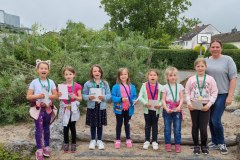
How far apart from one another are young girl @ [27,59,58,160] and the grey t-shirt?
258 centimetres

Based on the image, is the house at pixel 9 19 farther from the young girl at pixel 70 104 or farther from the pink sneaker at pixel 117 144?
the pink sneaker at pixel 117 144

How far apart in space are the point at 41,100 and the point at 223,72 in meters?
2.92

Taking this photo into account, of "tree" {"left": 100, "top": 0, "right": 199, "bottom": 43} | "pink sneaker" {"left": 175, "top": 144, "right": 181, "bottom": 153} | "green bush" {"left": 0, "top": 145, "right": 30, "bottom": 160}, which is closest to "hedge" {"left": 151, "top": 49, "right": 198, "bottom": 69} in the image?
"tree" {"left": 100, "top": 0, "right": 199, "bottom": 43}

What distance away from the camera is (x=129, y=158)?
16.8ft

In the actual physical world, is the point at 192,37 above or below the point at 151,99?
above

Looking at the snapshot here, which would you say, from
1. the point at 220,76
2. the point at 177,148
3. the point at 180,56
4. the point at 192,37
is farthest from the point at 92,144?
the point at 192,37

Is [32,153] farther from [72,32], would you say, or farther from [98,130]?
[72,32]

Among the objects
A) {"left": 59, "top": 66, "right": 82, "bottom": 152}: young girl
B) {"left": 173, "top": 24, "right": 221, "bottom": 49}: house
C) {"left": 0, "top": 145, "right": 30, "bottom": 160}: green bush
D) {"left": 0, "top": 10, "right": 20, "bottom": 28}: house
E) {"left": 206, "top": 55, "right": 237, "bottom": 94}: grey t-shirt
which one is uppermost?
{"left": 173, "top": 24, "right": 221, "bottom": 49}: house

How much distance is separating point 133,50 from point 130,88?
3.87m

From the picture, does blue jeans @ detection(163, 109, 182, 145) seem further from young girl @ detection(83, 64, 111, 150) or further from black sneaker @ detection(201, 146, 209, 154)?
young girl @ detection(83, 64, 111, 150)

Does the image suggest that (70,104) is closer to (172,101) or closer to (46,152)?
(46,152)

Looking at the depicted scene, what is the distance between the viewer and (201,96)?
496 cm

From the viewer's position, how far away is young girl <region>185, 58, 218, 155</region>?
16.1ft

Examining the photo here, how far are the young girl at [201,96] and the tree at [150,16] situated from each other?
1965 cm
